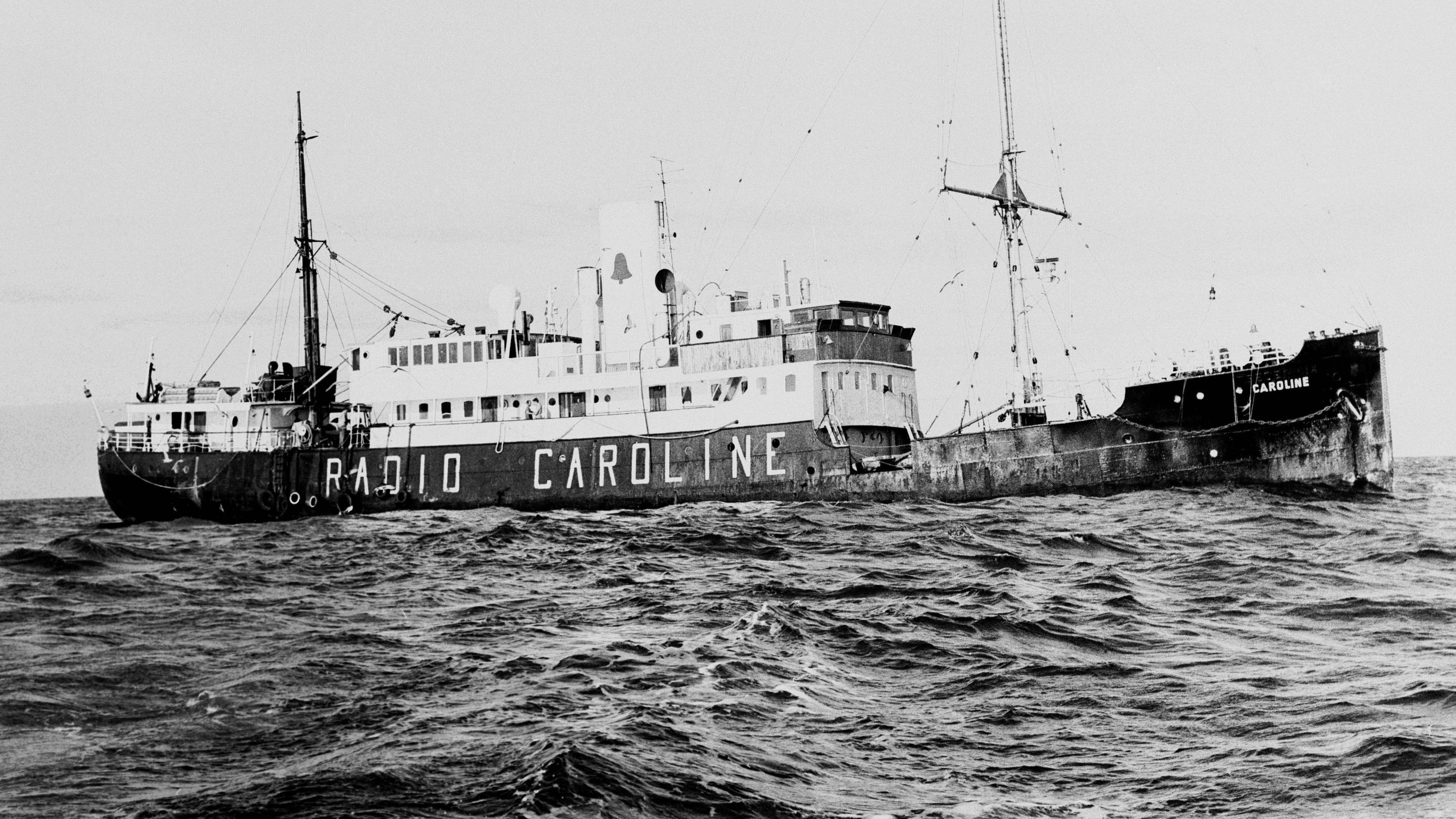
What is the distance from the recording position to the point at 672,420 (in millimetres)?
40562

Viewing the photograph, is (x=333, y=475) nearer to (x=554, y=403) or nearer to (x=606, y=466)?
(x=554, y=403)

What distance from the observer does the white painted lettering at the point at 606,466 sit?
40281 millimetres

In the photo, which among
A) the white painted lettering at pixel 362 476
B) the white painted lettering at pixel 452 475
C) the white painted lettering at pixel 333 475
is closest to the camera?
the white painted lettering at pixel 452 475

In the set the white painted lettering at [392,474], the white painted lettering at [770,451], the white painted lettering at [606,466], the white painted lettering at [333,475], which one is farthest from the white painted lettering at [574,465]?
the white painted lettering at [333,475]

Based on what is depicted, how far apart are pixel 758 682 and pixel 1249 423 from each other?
84.9 ft

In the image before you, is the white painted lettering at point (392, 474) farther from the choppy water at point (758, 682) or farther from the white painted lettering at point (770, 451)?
the choppy water at point (758, 682)

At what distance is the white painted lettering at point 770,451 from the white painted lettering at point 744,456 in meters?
0.41

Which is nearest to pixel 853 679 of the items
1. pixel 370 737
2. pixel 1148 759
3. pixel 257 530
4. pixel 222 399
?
pixel 1148 759

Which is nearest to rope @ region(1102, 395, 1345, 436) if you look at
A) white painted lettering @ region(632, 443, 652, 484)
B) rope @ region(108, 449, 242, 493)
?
white painted lettering @ region(632, 443, 652, 484)

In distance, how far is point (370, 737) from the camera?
36.4ft

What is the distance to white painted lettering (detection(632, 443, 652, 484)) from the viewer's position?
3981 cm

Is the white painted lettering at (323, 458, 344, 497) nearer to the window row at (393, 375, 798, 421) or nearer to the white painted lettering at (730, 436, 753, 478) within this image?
the window row at (393, 375, 798, 421)

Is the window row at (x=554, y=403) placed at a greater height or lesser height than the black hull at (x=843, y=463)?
greater

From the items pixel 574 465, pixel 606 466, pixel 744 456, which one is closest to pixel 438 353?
pixel 574 465
